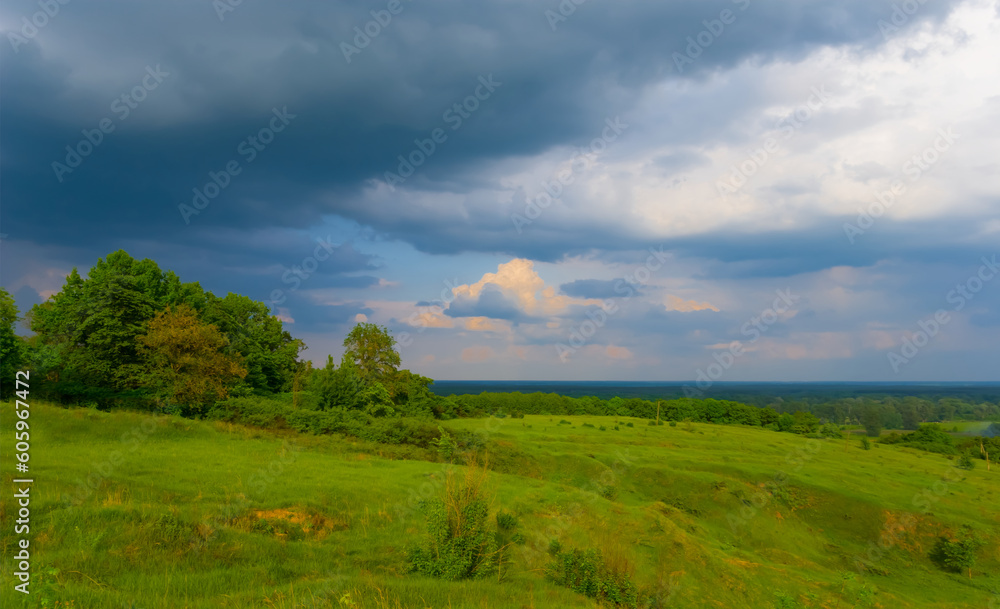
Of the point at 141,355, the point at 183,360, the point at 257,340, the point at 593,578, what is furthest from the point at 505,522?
the point at 257,340

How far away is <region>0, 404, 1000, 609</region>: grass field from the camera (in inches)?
336

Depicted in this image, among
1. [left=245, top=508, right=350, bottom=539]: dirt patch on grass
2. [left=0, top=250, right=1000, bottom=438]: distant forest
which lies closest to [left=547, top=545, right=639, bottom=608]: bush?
[left=245, top=508, right=350, bottom=539]: dirt patch on grass

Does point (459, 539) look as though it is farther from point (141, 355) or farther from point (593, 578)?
point (141, 355)

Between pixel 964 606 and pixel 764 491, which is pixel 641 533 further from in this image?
pixel 764 491

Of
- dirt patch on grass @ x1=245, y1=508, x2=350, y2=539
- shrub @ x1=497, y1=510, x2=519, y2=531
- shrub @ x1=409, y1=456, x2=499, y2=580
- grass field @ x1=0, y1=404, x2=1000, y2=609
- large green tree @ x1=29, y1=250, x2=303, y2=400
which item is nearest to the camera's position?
grass field @ x1=0, y1=404, x2=1000, y2=609

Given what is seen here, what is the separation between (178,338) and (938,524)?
60.5 m

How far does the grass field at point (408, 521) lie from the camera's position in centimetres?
852

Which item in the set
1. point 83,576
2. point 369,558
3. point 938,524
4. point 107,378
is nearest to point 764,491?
point 938,524

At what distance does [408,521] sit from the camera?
15383mm

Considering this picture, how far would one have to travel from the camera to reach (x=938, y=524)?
36344 millimetres

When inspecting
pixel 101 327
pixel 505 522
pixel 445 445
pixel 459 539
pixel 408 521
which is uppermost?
pixel 101 327

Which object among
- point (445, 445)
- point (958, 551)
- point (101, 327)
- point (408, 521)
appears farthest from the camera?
point (101, 327)

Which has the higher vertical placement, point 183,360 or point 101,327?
point 101,327

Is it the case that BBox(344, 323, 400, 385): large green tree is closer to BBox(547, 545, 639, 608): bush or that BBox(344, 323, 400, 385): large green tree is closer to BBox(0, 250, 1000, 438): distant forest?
BBox(0, 250, 1000, 438): distant forest
